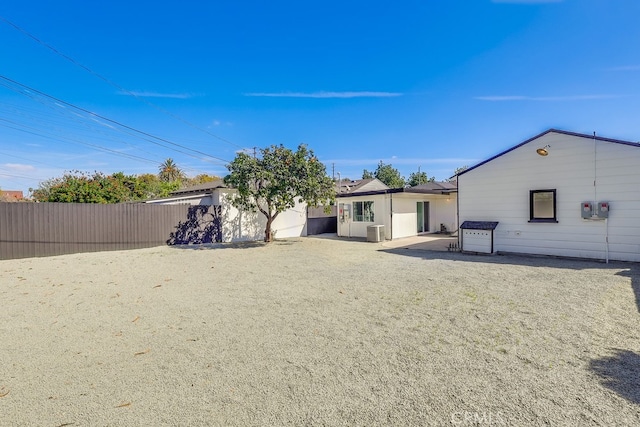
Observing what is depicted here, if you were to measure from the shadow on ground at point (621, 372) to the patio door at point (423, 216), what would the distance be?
14.1 m

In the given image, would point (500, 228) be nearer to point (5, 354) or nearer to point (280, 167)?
point (280, 167)

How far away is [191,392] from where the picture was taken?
2650 millimetres

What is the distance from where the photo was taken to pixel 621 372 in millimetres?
2830

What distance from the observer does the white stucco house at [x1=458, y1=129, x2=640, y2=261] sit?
8.23 metres

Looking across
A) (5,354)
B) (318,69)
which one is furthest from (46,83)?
(5,354)

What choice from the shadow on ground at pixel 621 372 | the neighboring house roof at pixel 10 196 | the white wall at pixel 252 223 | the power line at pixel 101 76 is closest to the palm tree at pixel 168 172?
the neighboring house roof at pixel 10 196

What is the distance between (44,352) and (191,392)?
2.27 m

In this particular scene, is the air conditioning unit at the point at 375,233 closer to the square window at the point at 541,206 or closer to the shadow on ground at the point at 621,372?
the square window at the point at 541,206

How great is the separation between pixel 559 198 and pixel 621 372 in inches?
322

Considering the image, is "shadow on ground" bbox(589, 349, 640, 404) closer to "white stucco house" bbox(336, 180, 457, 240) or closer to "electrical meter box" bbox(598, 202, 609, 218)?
"electrical meter box" bbox(598, 202, 609, 218)

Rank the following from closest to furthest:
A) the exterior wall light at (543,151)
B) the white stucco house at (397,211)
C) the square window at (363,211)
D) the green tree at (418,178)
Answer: the exterior wall light at (543,151) → the white stucco house at (397,211) → the square window at (363,211) → the green tree at (418,178)

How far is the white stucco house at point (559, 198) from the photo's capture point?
823 centimetres

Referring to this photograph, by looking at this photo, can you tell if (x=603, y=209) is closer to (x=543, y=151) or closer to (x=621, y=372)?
(x=543, y=151)

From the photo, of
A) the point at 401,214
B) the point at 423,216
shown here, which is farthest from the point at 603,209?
the point at 423,216
